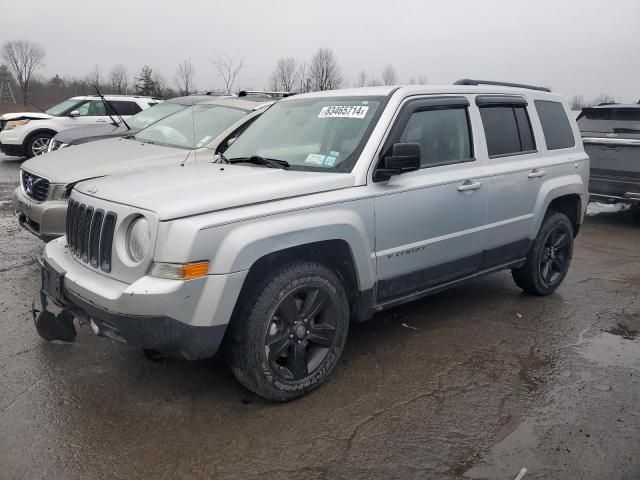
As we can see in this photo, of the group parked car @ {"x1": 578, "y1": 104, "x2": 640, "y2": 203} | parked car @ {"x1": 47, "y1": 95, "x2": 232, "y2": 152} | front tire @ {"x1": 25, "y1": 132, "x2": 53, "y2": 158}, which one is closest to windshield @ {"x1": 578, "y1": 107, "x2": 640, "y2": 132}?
parked car @ {"x1": 578, "y1": 104, "x2": 640, "y2": 203}

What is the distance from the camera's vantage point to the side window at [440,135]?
4.16 metres

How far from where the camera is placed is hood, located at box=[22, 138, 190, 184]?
5.54 meters

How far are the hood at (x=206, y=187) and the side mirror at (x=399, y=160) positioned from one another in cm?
23

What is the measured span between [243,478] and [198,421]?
0.60 meters

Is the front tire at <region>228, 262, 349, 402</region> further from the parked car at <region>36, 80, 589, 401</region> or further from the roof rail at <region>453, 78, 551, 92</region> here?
the roof rail at <region>453, 78, 551, 92</region>

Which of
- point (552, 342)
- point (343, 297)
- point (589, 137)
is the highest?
point (589, 137)

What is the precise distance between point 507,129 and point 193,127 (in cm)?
367

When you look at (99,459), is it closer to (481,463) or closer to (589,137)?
(481,463)

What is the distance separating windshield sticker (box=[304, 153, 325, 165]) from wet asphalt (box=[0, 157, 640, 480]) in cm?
140

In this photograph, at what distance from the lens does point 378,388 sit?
12.1 feet

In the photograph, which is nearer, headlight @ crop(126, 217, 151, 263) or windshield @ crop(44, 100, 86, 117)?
headlight @ crop(126, 217, 151, 263)

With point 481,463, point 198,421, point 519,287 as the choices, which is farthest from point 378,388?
point 519,287

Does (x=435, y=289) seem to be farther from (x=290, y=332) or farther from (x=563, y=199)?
(x=563, y=199)

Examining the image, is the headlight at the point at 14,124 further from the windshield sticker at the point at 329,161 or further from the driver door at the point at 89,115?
the windshield sticker at the point at 329,161
